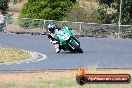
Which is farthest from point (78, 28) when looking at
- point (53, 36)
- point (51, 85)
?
point (51, 85)

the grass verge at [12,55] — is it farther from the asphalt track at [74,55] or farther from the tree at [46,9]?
the tree at [46,9]

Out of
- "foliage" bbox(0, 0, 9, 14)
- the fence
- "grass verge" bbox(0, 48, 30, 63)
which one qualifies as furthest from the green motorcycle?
"foliage" bbox(0, 0, 9, 14)

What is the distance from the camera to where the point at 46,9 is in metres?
43.7

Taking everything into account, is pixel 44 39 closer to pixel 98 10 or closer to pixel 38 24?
pixel 38 24

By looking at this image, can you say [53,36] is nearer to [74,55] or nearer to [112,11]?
[74,55]

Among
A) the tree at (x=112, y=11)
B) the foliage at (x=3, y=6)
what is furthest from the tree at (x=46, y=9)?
the foliage at (x=3, y=6)

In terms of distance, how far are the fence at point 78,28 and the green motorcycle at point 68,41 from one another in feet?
38.8

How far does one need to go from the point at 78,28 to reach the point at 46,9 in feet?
18.6

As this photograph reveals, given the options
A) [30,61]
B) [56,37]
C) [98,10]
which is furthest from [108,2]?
[30,61]

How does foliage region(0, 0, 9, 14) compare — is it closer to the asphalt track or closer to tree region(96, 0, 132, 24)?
tree region(96, 0, 132, 24)

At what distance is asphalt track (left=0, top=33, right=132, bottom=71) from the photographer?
63.2 feet

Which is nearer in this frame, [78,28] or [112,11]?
[78,28]

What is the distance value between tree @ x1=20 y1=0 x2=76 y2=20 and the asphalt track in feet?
28.8

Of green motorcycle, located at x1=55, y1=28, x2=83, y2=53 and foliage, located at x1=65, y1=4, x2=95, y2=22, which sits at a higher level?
green motorcycle, located at x1=55, y1=28, x2=83, y2=53
